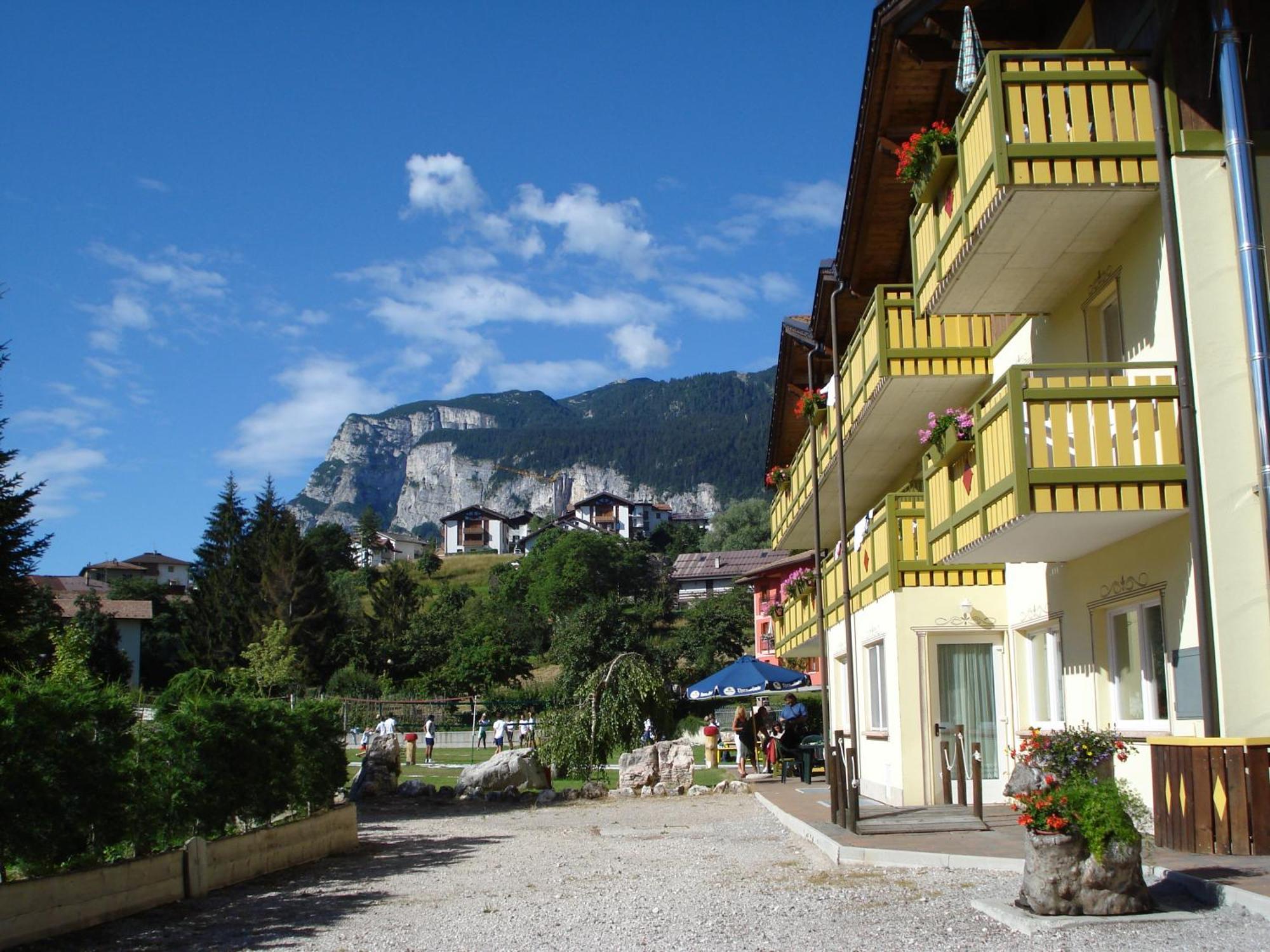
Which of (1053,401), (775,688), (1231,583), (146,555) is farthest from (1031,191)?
(146,555)

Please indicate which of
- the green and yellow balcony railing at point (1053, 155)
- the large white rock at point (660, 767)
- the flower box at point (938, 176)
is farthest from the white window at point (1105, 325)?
the large white rock at point (660, 767)

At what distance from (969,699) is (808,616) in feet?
27.4

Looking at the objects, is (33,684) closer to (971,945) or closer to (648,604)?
(971,945)

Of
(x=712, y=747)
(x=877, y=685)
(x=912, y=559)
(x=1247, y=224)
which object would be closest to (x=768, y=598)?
(x=712, y=747)

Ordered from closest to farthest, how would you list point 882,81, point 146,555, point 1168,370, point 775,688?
point 1168,370 < point 882,81 < point 775,688 < point 146,555

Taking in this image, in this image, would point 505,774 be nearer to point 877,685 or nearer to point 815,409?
point 877,685

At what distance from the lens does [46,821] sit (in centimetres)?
886

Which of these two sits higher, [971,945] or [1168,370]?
[1168,370]

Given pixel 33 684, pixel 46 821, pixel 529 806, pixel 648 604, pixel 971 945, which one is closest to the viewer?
pixel 971 945

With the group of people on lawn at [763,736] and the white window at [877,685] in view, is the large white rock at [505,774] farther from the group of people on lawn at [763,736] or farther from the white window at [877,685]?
the white window at [877,685]

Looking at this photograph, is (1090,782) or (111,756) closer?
(1090,782)

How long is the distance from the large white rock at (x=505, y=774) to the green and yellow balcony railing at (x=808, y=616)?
6018 millimetres

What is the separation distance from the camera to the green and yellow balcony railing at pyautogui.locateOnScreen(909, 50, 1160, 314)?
35.3 feet

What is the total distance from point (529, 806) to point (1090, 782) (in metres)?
16.8
